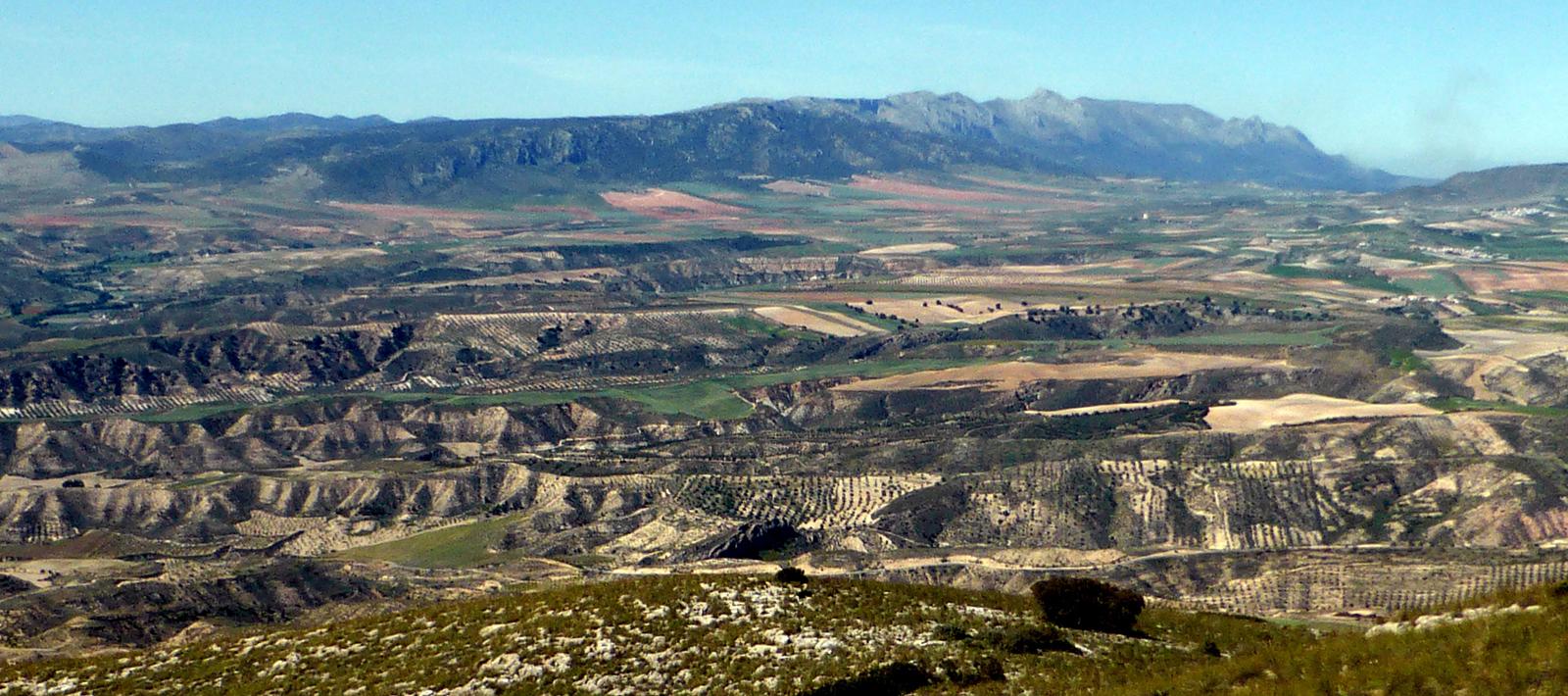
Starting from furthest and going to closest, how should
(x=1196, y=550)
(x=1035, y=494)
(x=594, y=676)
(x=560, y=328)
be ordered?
(x=560, y=328) → (x=1035, y=494) → (x=1196, y=550) → (x=594, y=676)

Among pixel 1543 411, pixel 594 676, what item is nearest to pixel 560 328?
pixel 1543 411

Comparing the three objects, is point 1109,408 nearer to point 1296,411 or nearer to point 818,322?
point 1296,411

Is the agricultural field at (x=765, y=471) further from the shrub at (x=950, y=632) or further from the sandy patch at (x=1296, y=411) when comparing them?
the sandy patch at (x=1296, y=411)

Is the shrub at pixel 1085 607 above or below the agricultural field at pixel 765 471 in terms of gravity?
above

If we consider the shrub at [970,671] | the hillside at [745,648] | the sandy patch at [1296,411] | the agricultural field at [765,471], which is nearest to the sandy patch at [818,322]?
the agricultural field at [765,471]

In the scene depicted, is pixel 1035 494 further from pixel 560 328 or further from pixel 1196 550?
pixel 560 328

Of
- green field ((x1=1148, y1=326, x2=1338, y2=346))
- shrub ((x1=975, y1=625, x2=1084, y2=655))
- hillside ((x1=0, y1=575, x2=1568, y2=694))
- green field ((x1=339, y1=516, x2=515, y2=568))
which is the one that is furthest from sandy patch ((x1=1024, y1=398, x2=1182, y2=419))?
shrub ((x1=975, y1=625, x2=1084, y2=655))

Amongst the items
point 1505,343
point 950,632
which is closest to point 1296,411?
point 1505,343
